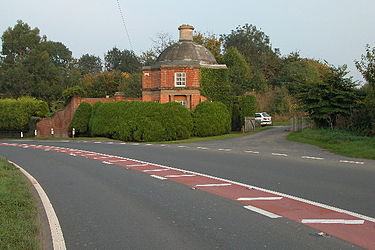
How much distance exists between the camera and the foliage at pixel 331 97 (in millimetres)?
28484

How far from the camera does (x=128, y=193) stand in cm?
1080

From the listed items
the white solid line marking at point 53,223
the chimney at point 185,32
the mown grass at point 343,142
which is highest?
the chimney at point 185,32

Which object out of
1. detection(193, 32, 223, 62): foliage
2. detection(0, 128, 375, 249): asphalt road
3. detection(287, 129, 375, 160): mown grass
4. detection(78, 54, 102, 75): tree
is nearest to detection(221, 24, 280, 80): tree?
detection(193, 32, 223, 62): foliage

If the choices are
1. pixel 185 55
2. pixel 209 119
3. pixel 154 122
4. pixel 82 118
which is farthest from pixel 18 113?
pixel 209 119

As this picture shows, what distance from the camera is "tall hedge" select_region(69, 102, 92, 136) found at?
147 feet

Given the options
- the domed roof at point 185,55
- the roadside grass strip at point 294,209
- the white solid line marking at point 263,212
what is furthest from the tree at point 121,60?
the white solid line marking at point 263,212

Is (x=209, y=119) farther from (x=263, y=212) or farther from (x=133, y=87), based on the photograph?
(x=133, y=87)

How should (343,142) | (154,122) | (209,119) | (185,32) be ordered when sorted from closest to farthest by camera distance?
1. (343,142)
2. (154,122)
3. (209,119)
4. (185,32)

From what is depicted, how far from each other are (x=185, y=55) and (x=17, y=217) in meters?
40.3

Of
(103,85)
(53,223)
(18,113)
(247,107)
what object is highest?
(103,85)

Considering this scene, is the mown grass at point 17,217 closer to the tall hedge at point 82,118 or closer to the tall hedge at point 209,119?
the tall hedge at point 209,119

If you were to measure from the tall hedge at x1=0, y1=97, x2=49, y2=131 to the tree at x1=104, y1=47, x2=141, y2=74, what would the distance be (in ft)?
205

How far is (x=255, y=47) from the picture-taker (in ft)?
303

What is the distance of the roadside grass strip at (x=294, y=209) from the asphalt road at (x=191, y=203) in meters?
0.25
